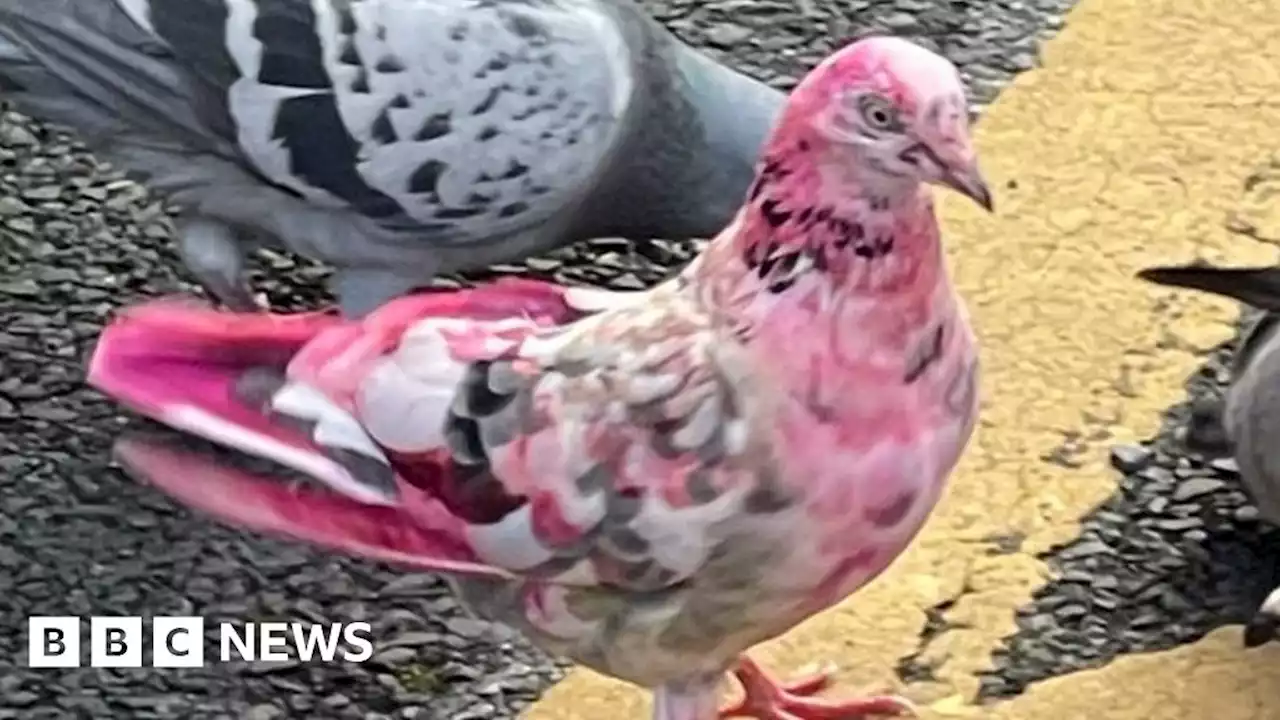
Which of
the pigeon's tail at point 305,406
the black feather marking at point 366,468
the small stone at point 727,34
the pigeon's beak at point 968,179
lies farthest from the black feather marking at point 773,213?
the small stone at point 727,34

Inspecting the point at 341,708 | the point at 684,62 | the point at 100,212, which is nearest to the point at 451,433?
the point at 341,708

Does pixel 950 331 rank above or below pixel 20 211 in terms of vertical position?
above

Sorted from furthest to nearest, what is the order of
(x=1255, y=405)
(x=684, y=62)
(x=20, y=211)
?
(x=20, y=211)
(x=684, y=62)
(x=1255, y=405)

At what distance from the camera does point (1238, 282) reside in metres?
2.03

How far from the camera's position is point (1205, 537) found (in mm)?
2221

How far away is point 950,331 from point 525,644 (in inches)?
27.9

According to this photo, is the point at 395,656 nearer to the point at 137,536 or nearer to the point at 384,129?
the point at 137,536

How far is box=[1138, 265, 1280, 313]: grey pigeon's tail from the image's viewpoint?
6.67ft

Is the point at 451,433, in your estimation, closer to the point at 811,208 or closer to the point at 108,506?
the point at 811,208

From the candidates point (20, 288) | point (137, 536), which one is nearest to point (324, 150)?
point (137, 536)

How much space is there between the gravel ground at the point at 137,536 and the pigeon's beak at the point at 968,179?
78cm

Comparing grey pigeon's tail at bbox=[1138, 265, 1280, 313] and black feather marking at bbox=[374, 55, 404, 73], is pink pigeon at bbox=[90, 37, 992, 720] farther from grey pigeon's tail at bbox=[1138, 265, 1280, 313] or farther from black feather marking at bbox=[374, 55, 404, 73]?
grey pigeon's tail at bbox=[1138, 265, 1280, 313]

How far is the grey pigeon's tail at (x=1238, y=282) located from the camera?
2.03m

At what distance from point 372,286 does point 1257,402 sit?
802mm
